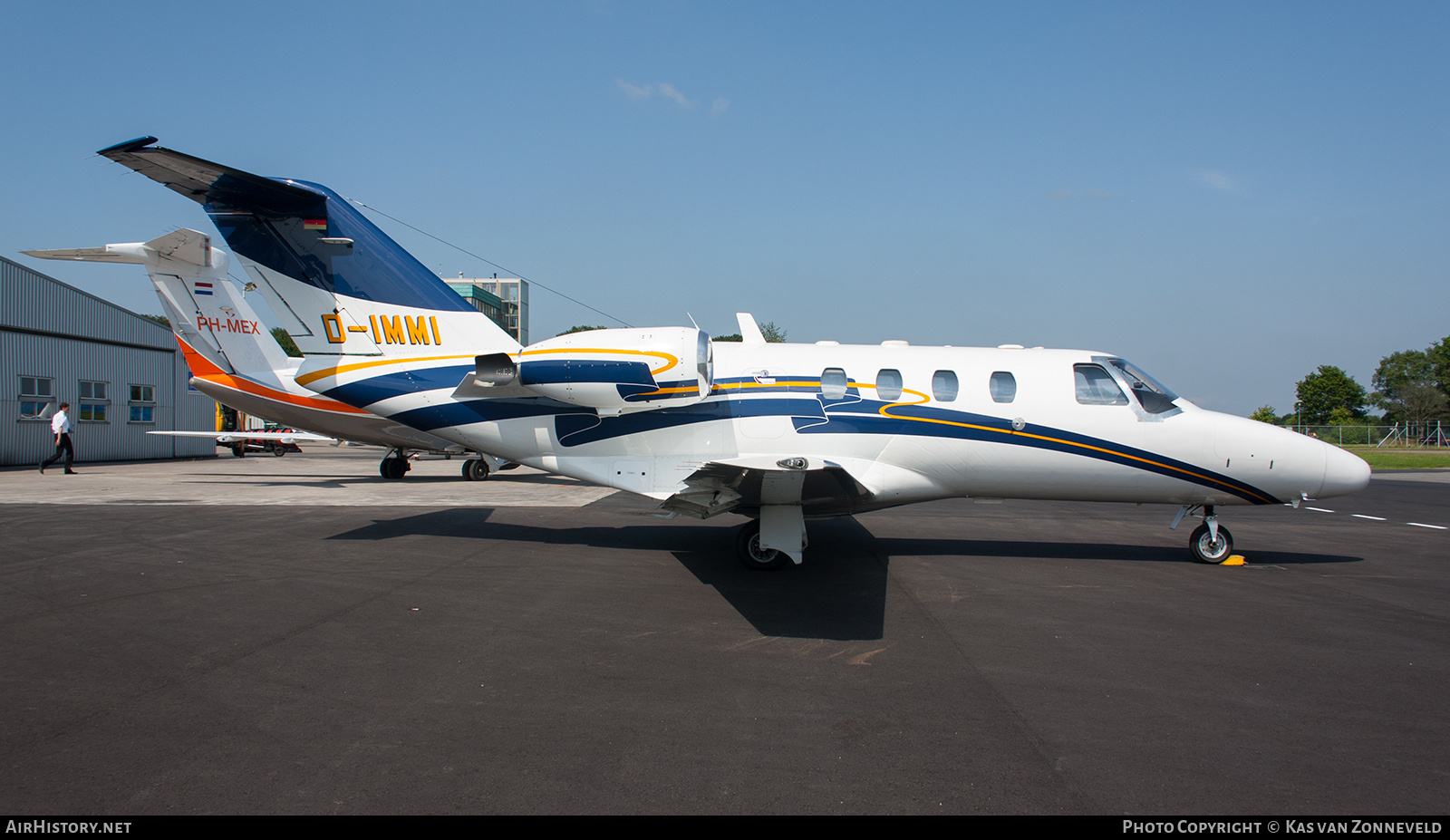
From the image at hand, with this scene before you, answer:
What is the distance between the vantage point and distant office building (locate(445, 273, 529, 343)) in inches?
2591

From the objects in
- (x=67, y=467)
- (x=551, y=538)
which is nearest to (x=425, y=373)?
(x=551, y=538)

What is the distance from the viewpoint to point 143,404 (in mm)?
24781

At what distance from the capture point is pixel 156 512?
1158cm

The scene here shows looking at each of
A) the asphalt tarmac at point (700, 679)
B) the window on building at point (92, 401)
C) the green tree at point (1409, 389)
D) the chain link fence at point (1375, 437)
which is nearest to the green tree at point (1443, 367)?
the green tree at point (1409, 389)

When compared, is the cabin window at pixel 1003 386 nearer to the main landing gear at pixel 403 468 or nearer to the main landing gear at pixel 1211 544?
the main landing gear at pixel 1211 544

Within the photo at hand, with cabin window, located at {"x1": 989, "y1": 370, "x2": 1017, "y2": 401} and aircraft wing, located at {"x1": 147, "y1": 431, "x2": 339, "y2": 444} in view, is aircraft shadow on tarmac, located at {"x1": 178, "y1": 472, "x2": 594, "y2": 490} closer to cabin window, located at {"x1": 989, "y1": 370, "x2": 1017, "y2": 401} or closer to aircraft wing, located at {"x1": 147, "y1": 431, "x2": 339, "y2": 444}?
aircraft wing, located at {"x1": 147, "y1": 431, "x2": 339, "y2": 444}

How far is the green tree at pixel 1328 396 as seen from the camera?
8550cm

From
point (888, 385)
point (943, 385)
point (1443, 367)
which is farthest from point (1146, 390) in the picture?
point (1443, 367)

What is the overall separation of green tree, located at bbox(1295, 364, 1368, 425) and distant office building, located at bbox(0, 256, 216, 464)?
4231 inches

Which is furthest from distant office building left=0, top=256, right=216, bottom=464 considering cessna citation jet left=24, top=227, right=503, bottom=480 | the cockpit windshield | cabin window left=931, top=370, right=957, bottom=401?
the cockpit windshield

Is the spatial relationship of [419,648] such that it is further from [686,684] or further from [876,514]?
[876,514]

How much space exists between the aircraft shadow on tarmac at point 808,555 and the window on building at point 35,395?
18233 mm

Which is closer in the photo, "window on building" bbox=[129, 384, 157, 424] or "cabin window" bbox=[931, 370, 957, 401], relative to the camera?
"cabin window" bbox=[931, 370, 957, 401]
